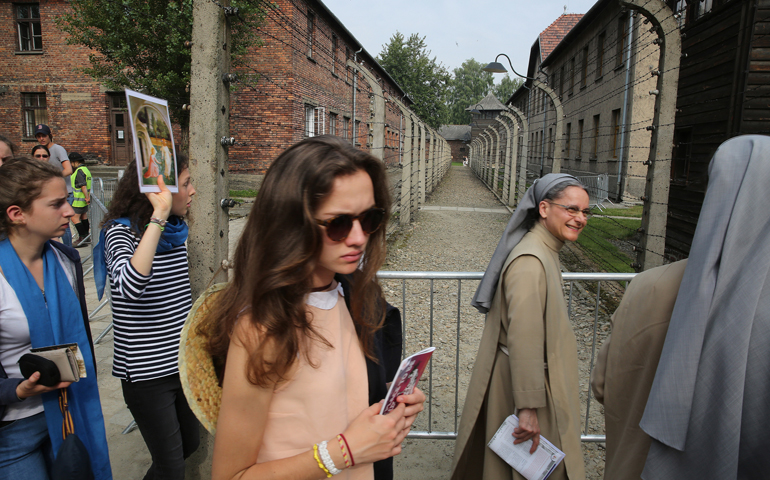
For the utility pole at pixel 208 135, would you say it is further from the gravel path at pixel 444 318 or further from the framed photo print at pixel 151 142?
the gravel path at pixel 444 318

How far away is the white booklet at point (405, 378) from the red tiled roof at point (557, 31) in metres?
38.5

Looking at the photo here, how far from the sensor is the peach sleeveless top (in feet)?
4.02

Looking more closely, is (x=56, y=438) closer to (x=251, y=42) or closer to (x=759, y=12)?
(x=759, y=12)

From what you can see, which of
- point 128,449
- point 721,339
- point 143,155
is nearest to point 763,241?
point 721,339

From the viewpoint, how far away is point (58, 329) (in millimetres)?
2086

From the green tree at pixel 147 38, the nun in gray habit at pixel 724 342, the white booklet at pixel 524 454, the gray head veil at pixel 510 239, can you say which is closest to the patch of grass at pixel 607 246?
the gray head veil at pixel 510 239

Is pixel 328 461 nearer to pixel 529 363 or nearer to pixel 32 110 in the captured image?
pixel 529 363

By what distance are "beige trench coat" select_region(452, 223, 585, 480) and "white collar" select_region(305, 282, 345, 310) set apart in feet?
3.80

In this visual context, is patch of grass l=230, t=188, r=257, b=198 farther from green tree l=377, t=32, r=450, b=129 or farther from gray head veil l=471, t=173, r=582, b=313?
green tree l=377, t=32, r=450, b=129

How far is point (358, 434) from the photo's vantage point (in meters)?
1.22

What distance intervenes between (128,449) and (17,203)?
2.01m

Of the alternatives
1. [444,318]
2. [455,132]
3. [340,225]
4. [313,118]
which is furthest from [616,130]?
[455,132]

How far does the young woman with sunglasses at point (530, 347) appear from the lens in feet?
7.22

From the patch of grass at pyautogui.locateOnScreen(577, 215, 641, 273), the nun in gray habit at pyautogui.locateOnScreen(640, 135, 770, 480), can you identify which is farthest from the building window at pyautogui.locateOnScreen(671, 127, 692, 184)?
the nun in gray habit at pyautogui.locateOnScreen(640, 135, 770, 480)
